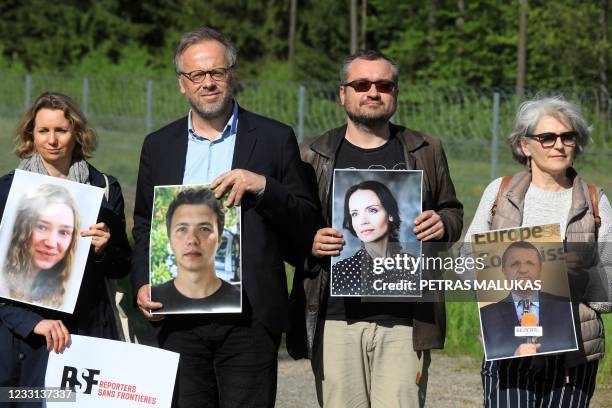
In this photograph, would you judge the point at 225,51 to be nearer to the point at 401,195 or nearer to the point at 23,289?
the point at 401,195

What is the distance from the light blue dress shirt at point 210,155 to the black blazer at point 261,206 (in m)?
0.03

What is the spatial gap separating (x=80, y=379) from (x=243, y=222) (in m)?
0.88

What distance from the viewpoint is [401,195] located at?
4.71m

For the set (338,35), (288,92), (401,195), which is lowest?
(401,195)

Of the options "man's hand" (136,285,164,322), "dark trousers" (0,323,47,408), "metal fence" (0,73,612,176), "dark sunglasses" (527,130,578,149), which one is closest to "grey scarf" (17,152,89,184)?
"man's hand" (136,285,164,322)

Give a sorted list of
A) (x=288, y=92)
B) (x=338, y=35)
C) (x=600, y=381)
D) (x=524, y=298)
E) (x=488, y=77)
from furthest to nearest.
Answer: (x=338, y=35) < (x=488, y=77) < (x=288, y=92) < (x=600, y=381) < (x=524, y=298)

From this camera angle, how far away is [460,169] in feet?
68.3

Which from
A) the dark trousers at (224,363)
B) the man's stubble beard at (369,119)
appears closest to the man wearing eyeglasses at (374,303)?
the man's stubble beard at (369,119)

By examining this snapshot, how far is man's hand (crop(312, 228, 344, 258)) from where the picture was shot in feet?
15.3

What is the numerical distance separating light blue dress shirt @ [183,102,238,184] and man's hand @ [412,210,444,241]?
0.77 m

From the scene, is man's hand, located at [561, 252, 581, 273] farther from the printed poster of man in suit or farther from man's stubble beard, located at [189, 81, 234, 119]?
man's stubble beard, located at [189, 81, 234, 119]

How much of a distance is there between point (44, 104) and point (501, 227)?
6.14 feet

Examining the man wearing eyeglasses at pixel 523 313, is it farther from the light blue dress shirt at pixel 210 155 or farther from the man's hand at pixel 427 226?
the light blue dress shirt at pixel 210 155

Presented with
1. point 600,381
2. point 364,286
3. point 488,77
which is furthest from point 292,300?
point 488,77
